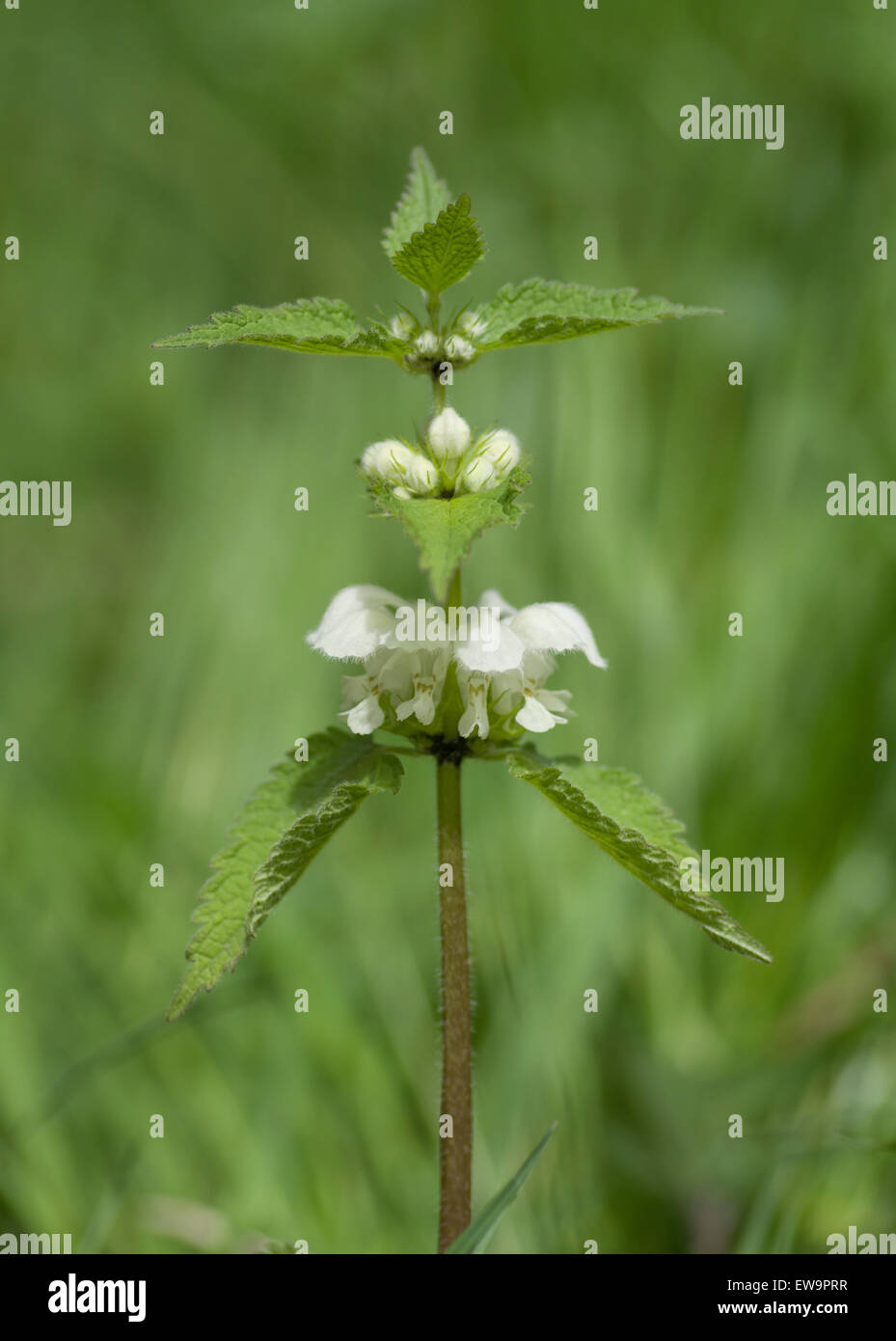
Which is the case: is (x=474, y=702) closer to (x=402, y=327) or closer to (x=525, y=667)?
(x=525, y=667)

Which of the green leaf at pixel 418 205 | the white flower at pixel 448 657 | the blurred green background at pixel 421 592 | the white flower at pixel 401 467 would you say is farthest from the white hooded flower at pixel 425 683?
the blurred green background at pixel 421 592

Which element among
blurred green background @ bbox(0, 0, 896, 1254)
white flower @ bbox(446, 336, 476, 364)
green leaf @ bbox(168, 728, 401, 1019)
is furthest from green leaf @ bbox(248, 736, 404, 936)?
blurred green background @ bbox(0, 0, 896, 1254)

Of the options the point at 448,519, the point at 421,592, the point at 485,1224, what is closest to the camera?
the point at 448,519

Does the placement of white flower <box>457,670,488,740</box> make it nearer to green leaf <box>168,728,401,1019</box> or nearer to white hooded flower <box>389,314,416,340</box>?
green leaf <box>168,728,401,1019</box>

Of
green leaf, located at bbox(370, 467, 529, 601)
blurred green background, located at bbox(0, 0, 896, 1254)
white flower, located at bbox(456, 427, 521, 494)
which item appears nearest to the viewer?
green leaf, located at bbox(370, 467, 529, 601)

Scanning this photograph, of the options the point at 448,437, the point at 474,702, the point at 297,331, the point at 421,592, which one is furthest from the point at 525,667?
the point at 421,592

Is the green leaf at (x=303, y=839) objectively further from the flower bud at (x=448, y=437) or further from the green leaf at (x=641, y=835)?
the flower bud at (x=448, y=437)
